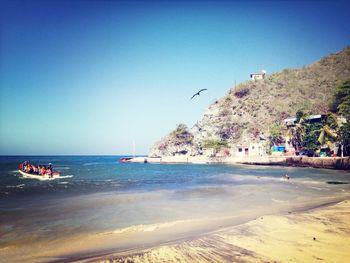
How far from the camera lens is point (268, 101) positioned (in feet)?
423

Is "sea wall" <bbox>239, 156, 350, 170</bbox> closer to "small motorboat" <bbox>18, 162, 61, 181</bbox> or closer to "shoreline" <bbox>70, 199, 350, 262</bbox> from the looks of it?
"shoreline" <bbox>70, 199, 350, 262</bbox>

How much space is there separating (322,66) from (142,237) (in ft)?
514

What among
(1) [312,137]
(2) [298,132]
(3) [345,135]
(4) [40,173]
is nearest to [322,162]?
(3) [345,135]

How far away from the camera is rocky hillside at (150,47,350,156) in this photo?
391 ft

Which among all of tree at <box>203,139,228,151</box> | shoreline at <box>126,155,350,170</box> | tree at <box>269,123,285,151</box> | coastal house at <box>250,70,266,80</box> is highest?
coastal house at <box>250,70,266,80</box>

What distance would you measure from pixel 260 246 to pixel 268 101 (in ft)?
421

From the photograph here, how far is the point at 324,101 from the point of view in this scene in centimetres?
11388

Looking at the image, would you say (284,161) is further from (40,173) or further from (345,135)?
(40,173)

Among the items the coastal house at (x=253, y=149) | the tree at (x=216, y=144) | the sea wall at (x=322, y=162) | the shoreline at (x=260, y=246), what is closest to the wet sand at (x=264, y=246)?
the shoreline at (x=260, y=246)

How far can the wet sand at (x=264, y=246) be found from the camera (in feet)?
27.8

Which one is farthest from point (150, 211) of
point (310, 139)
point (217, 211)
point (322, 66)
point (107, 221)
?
point (322, 66)

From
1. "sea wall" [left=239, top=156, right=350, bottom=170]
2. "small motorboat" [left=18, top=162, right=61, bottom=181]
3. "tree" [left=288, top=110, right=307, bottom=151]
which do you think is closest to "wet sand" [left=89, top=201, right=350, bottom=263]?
"small motorboat" [left=18, top=162, right=61, bottom=181]

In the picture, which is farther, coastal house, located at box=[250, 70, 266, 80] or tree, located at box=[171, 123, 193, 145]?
tree, located at box=[171, 123, 193, 145]

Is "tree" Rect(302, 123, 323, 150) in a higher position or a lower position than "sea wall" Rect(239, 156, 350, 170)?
higher
